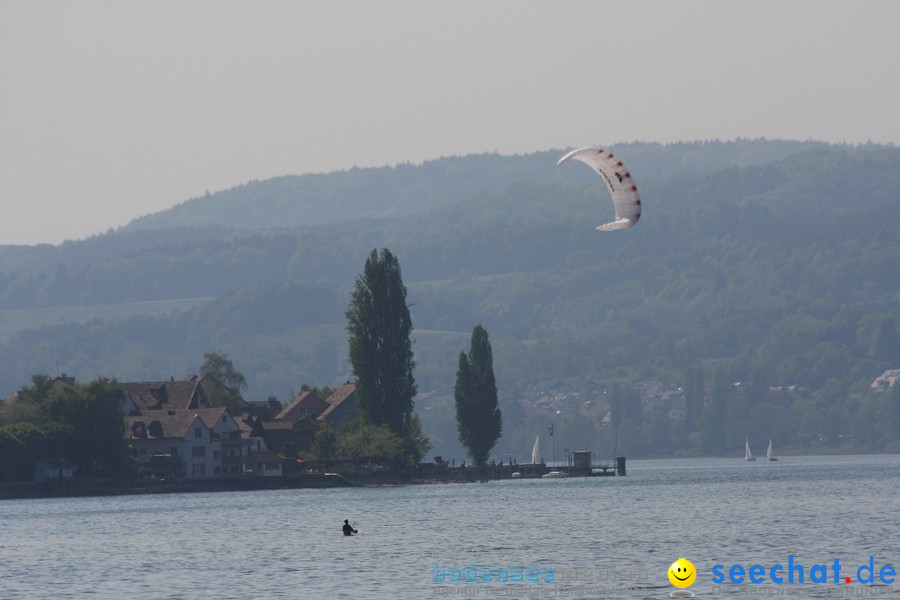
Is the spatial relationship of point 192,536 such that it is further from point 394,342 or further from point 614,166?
point 394,342

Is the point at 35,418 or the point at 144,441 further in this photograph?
the point at 144,441

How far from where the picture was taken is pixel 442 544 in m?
84.2

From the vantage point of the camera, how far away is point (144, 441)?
16862cm

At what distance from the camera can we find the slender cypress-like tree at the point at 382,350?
161 metres

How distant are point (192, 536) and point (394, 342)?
6816cm

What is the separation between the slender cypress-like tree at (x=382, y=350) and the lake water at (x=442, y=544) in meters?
25.4

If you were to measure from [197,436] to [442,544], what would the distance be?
3489 inches

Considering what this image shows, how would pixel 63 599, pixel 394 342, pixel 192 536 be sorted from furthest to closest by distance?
pixel 394 342, pixel 192 536, pixel 63 599

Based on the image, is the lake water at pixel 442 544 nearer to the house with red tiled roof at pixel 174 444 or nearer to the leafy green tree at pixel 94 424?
the leafy green tree at pixel 94 424

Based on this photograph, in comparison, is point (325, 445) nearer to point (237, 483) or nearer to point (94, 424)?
point (237, 483)

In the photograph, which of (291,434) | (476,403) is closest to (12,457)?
(291,434)

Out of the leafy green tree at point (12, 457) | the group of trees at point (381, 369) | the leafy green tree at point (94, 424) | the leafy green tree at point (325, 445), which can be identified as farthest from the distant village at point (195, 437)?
the leafy green tree at point (12, 457)

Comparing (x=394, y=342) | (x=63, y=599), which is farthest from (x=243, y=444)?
(x=63, y=599)

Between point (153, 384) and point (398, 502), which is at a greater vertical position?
point (153, 384)
